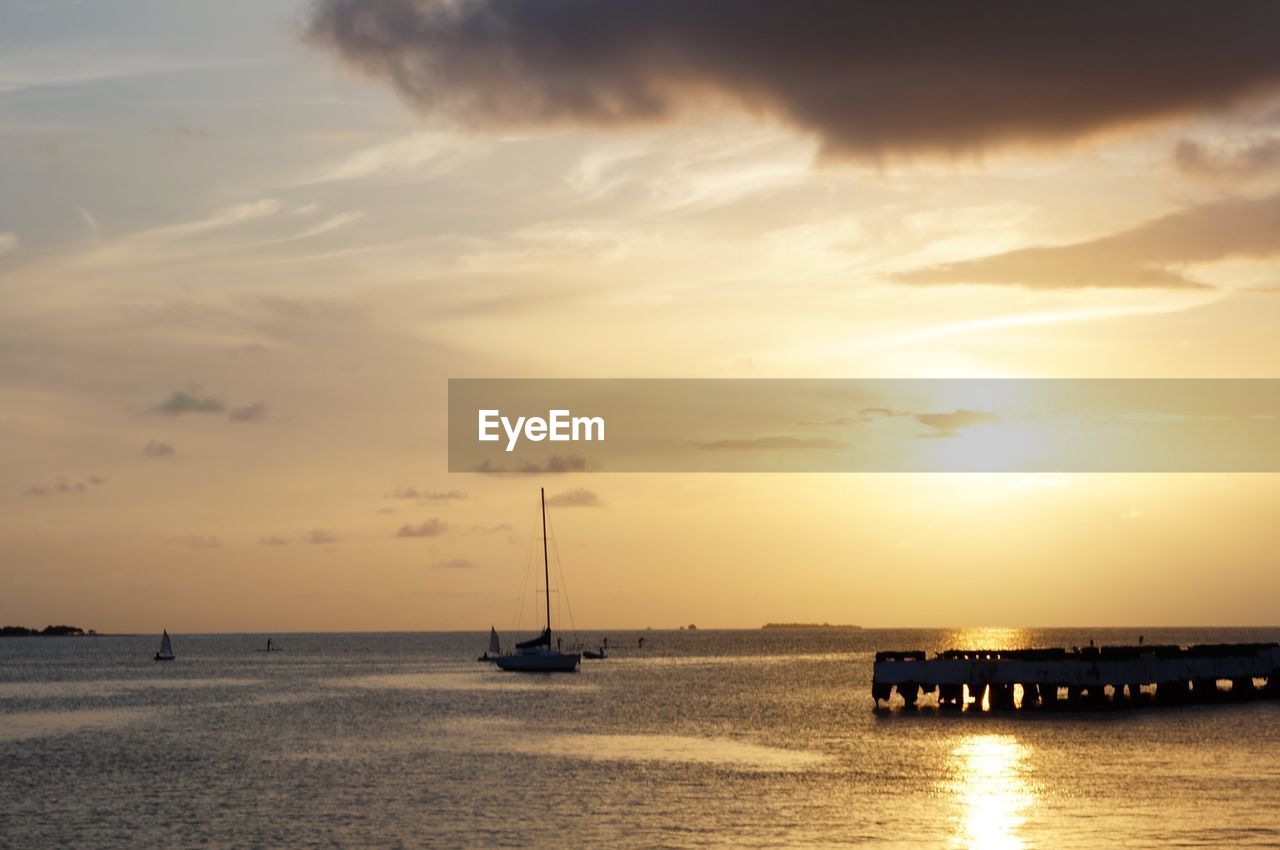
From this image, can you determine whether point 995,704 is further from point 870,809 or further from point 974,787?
point 870,809

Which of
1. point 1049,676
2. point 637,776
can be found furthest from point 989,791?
point 1049,676

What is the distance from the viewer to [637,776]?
210 ft

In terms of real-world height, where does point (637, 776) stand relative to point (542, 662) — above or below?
below

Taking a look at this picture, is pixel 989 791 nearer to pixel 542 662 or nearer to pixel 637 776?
pixel 637 776

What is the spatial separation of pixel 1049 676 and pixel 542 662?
74.2 metres

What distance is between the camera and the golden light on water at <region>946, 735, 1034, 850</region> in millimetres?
47500

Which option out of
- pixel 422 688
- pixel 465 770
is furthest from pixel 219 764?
pixel 422 688

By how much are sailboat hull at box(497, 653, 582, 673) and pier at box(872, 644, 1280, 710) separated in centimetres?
5989

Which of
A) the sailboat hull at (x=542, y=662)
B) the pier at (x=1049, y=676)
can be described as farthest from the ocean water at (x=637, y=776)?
the sailboat hull at (x=542, y=662)

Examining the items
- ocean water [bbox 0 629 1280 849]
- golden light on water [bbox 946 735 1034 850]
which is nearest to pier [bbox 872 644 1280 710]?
ocean water [bbox 0 629 1280 849]

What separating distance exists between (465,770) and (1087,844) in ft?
101

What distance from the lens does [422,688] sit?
468ft

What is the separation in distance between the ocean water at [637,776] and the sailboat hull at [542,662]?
144 ft

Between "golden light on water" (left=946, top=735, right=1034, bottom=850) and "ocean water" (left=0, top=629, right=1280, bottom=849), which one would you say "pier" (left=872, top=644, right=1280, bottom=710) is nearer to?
"ocean water" (left=0, top=629, right=1280, bottom=849)
